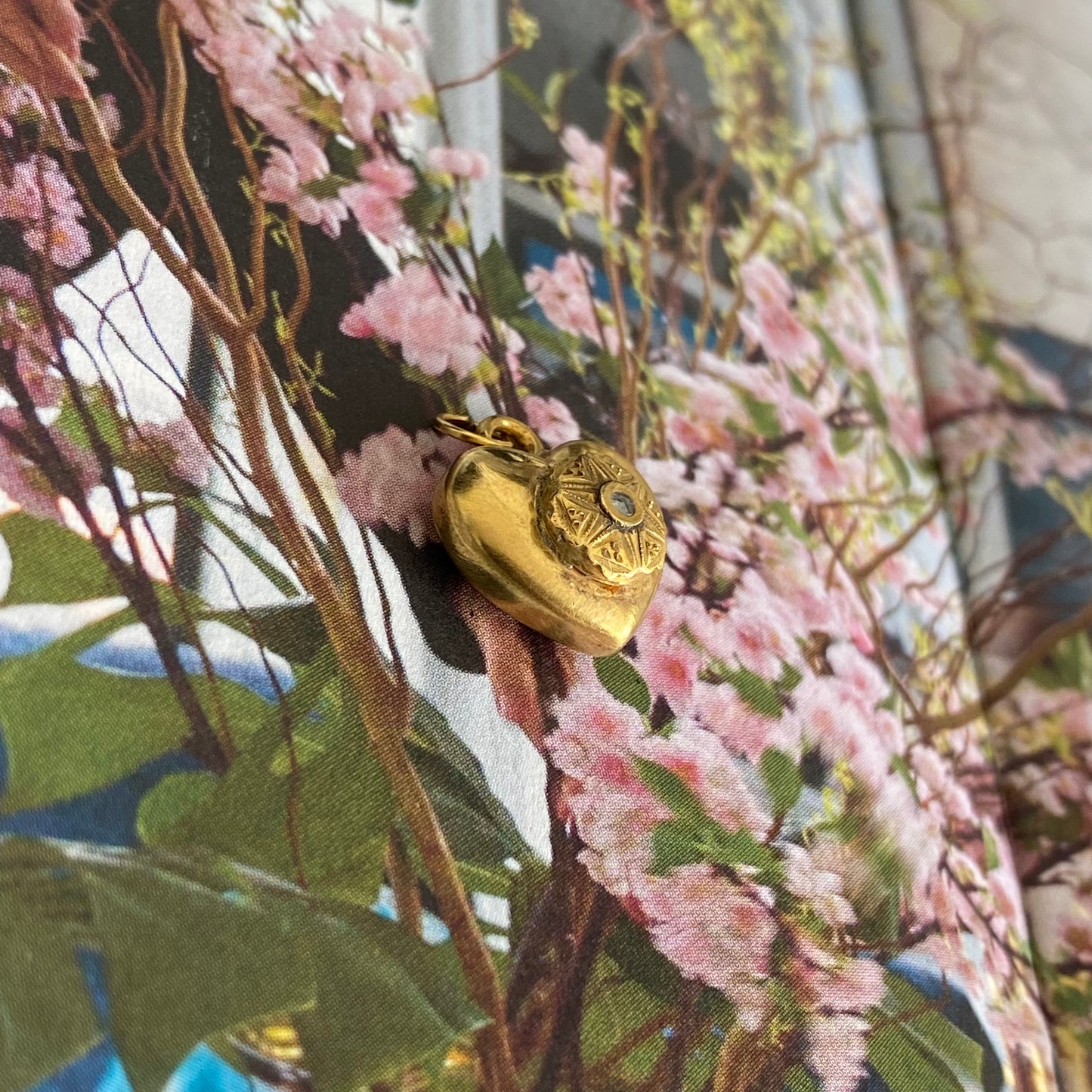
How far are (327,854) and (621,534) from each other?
21 cm

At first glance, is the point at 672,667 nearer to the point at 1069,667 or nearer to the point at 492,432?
the point at 492,432

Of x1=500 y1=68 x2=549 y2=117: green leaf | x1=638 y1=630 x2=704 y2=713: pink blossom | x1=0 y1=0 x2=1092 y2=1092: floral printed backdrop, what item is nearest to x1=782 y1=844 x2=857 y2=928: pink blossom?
x1=0 y1=0 x2=1092 y2=1092: floral printed backdrop

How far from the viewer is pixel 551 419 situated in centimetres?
63

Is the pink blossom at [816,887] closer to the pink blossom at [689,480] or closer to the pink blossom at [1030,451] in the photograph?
the pink blossom at [689,480]

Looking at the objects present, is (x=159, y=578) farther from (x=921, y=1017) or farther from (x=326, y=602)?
(x=921, y=1017)

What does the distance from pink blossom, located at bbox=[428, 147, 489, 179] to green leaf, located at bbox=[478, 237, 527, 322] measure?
0.17ft

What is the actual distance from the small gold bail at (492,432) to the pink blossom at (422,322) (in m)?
0.04

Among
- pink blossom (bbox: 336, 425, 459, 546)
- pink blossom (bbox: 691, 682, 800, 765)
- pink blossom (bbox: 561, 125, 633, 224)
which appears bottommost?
pink blossom (bbox: 691, 682, 800, 765)

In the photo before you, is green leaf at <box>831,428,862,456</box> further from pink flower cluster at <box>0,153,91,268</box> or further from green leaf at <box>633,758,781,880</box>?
pink flower cluster at <box>0,153,91,268</box>

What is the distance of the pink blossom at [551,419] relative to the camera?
0.62 metres

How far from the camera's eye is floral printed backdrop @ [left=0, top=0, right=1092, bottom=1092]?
42 centimetres

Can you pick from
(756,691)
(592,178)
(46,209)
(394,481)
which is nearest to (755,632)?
(756,691)

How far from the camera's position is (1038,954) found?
0.72 m

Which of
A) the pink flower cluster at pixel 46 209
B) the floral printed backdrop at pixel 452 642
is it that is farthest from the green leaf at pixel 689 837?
the pink flower cluster at pixel 46 209
